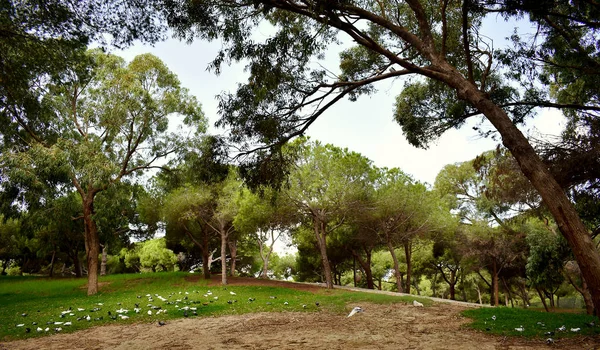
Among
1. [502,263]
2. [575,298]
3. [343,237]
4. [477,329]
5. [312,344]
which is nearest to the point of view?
[312,344]

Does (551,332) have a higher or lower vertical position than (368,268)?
higher

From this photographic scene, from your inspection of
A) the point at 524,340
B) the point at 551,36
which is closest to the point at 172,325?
the point at 524,340

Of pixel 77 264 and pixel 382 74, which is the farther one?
pixel 77 264

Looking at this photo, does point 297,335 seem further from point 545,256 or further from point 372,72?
point 545,256

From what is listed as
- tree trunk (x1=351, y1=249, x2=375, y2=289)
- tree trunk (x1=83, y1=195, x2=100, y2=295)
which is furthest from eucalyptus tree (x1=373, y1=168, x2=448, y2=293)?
tree trunk (x1=83, y1=195, x2=100, y2=295)

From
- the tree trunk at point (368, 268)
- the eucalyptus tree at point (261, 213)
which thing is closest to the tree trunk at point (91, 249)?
the eucalyptus tree at point (261, 213)

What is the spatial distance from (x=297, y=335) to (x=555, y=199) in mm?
5433

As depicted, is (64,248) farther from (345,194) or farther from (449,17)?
(449,17)

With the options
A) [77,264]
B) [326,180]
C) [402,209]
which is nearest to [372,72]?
[326,180]

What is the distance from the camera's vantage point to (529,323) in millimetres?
8180

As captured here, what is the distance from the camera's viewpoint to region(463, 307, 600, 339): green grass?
277 inches

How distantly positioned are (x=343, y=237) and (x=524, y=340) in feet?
73.2

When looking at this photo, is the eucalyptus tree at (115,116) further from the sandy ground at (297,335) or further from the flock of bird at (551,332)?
the flock of bird at (551,332)

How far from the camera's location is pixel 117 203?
68.6 ft
